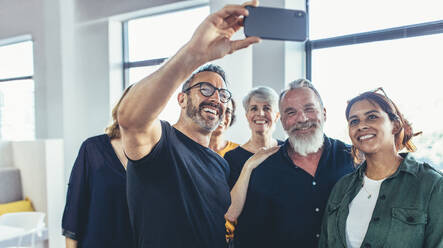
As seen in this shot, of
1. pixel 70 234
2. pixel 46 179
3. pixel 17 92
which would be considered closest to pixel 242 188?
pixel 70 234

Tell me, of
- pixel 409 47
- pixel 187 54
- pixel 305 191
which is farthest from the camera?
pixel 409 47

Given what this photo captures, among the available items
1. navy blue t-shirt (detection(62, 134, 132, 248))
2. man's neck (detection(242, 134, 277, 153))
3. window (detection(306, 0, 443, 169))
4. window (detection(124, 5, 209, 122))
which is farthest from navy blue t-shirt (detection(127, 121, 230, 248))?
window (detection(124, 5, 209, 122))

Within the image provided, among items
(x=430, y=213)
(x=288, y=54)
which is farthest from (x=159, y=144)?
(x=288, y=54)

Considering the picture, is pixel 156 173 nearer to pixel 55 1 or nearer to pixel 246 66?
pixel 246 66

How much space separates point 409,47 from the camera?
2854 mm

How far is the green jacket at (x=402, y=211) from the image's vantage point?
1.17 metres

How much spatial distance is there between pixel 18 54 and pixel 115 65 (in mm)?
1808

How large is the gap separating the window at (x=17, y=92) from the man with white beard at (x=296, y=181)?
4.58 m

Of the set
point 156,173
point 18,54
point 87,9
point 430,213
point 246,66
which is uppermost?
point 87,9

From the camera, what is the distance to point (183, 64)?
79 centimetres

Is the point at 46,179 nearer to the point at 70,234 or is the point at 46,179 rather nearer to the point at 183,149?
the point at 70,234

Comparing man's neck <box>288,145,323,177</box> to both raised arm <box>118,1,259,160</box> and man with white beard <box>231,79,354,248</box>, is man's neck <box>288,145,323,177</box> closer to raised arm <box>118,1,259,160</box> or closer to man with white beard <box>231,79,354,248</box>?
man with white beard <box>231,79,354,248</box>

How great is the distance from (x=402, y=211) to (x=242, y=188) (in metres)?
0.59

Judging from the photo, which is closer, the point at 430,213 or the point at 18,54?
the point at 430,213
